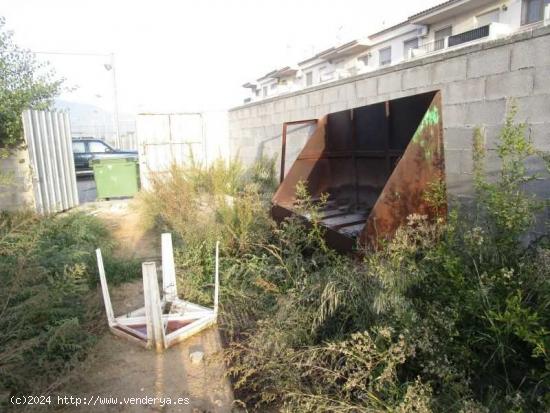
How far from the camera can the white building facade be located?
15.7 m

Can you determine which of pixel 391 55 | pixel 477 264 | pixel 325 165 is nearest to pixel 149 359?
pixel 477 264

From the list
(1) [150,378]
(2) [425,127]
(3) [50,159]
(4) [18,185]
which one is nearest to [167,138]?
(3) [50,159]

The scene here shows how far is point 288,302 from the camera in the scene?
9.14 ft

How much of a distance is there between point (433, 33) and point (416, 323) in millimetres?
22771

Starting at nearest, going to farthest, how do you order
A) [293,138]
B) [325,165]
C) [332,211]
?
[332,211], [325,165], [293,138]

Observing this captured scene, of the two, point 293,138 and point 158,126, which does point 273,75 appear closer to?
point 158,126

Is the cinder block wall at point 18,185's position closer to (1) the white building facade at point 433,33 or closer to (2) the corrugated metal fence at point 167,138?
(2) the corrugated metal fence at point 167,138

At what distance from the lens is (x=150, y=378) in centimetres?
258

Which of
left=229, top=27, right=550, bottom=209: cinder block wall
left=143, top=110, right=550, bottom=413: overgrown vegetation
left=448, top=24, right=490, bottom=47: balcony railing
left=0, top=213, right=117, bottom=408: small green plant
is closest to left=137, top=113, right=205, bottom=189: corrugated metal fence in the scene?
left=229, top=27, right=550, bottom=209: cinder block wall

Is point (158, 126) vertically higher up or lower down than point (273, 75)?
lower down

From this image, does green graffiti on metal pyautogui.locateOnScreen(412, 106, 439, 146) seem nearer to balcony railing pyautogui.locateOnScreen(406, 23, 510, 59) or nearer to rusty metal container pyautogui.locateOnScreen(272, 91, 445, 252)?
rusty metal container pyautogui.locateOnScreen(272, 91, 445, 252)

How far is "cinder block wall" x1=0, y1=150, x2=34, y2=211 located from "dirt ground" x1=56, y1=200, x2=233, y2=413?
482cm

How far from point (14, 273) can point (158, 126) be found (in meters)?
7.59

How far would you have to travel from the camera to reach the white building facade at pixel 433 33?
15.7 metres
